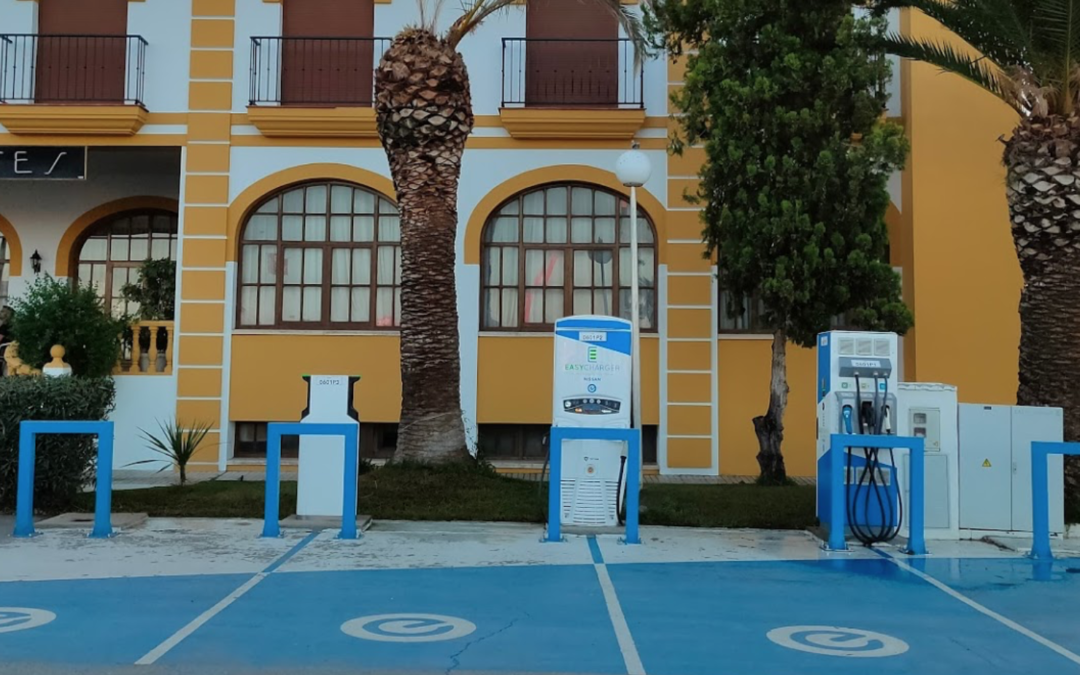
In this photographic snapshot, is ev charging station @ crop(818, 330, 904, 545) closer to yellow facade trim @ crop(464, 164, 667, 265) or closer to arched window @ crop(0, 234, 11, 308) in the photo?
yellow facade trim @ crop(464, 164, 667, 265)

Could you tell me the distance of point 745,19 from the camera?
38.1 feet

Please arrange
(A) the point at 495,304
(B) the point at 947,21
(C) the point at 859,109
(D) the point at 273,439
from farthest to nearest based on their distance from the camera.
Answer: (A) the point at 495,304 < (C) the point at 859,109 < (B) the point at 947,21 < (D) the point at 273,439

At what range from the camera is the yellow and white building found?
46.3ft

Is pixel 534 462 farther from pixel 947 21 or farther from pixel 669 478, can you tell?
pixel 947 21

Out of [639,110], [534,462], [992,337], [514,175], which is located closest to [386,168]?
[514,175]

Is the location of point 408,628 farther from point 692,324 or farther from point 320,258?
point 320,258

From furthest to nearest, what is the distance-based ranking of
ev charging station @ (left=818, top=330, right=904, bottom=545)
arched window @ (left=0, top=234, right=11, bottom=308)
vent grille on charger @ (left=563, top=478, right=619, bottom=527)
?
arched window @ (left=0, top=234, right=11, bottom=308) → vent grille on charger @ (left=563, top=478, right=619, bottom=527) → ev charging station @ (left=818, top=330, right=904, bottom=545)

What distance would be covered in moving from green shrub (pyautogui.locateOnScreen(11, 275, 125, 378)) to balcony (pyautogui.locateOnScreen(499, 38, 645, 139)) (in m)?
6.64

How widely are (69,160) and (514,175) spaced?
6883 mm

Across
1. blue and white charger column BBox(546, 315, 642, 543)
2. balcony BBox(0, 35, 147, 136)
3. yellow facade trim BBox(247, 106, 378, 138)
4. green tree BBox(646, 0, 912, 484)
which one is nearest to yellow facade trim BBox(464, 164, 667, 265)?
yellow facade trim BBox(247, 106, 378, 138)

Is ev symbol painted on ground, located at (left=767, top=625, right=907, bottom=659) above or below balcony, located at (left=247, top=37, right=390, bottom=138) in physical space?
below

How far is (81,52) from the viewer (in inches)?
583

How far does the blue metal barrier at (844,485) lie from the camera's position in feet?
26.0

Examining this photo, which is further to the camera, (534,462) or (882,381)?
(534,462)
